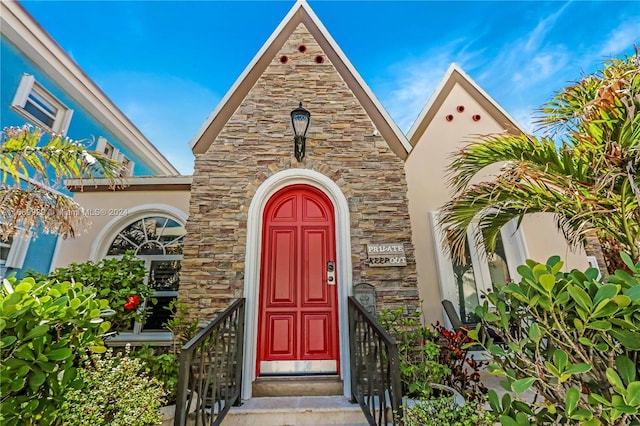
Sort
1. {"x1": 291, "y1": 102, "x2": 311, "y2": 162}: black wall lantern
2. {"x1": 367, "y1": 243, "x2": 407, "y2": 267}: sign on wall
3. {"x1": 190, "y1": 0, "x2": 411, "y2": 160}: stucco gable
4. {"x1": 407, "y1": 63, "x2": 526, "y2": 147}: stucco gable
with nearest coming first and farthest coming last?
{"x1": 367, "y1": 243, "x2": 407, "y2": 267}: sign on wall < {"x1": 291, "y1": 102, "x2": 311, "y2": 162}: black wall lantern < {"x1": 190, "y1": 0, "x2": 411, "y2": 160}: stucco gable < {"x1": 407, "y1": 63, "x2": 526, "y2": 147}: stucco gable

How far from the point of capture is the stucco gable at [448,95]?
5.94 meters

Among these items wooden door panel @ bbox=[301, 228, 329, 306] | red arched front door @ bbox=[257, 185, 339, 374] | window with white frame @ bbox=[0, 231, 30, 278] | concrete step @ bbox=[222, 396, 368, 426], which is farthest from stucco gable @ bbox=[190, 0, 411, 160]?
window with white frame @ bbox=[0, 231, 30, 278]

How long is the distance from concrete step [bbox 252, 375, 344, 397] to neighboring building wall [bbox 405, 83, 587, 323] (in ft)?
7.58

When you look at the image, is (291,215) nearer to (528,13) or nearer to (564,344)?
(564,344)

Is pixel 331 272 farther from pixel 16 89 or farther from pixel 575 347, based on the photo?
pixel 16 89

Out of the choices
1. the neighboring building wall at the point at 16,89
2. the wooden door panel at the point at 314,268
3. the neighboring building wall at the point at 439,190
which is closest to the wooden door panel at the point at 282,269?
the wooden door panel at the point at 314,268

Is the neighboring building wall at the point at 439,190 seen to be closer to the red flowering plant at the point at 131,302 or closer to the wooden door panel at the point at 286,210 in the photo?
the wooden door panel at the point at 286,210

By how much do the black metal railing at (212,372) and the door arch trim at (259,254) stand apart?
14cm

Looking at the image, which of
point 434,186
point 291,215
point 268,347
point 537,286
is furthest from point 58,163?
point 434,186

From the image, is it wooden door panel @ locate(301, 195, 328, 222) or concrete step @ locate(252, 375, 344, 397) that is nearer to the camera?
concrete step @ locate(252, 375, 344, 397)

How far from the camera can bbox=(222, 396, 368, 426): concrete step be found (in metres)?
2.78

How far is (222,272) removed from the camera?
12.0 feet

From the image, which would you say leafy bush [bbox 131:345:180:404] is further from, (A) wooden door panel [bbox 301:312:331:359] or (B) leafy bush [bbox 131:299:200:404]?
(A) wooden door panel [bbox 301:312:331:359]

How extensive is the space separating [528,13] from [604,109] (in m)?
3.61
